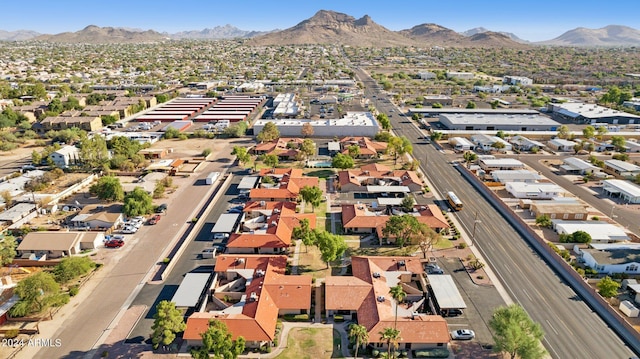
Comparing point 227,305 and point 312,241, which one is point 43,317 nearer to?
point 227,305

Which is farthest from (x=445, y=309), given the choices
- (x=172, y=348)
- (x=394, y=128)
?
(x=394, y=128)

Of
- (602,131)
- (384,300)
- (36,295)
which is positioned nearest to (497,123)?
(602,131)

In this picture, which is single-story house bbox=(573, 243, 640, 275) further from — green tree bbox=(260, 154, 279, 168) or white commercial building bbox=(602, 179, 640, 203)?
green tree bbox=(260, 154, 279, 168)

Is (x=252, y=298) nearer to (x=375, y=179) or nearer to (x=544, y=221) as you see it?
(x=375, y=179)

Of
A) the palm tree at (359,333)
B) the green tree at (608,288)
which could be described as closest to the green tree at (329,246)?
the palm tree at (359,333)

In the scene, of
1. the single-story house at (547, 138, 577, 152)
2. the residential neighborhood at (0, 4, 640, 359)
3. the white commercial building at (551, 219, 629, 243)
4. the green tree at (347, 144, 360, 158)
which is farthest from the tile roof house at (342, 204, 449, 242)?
the single-story house at (547, 138, 577, 152)

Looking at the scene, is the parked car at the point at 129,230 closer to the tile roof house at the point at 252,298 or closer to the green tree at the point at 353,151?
the tile roof house at the point at 252,298
